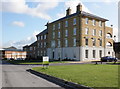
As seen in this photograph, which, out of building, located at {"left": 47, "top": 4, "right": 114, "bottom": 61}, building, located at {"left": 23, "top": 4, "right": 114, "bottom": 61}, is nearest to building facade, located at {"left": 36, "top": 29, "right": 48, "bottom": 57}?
building, located at {"left": 23, "top": 4, "right": 114, "bottom": 61}

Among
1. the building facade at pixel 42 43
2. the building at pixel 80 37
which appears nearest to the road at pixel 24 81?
the building at pixel 80 37

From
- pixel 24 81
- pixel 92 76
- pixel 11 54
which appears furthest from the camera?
pixel 11 54

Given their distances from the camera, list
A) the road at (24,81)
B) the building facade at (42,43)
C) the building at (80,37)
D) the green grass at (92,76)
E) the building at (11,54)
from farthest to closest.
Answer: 1. the building at (11,54)
2. the building facade at (42,43)
3. the building at (80,37)
4. the road at (24,81)
5. the green grass at (92,76)

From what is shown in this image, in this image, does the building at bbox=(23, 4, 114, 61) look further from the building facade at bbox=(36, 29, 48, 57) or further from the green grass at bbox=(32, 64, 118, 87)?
the green grass at bbox=(32, 64, 118, 87)

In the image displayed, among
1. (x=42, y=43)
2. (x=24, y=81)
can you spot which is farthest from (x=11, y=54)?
(x=24, y=81)

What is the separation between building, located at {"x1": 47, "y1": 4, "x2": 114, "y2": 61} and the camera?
4399 centimetres

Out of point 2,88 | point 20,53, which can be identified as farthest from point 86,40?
point 20,53

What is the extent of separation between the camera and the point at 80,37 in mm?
43594

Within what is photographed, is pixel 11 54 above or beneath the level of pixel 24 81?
above

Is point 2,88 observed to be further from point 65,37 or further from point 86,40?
point 65,37

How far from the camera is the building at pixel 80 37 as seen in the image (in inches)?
1732

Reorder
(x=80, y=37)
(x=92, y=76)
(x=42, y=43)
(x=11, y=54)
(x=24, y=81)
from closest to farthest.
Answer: (x=24, y=81), (x=92, y=76), (x=80, y=37), (x=42, y=43), (x=11, y=54)

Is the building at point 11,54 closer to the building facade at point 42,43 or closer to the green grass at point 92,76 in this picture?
the building facade at point 42,43

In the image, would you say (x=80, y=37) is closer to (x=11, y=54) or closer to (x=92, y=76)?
(x=92, y=76)
